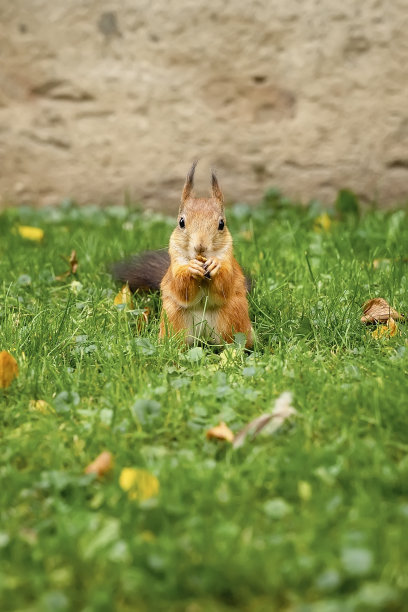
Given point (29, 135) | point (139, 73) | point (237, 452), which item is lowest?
point (237, 452)

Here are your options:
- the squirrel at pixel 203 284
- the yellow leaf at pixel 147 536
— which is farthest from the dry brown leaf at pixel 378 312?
the yellow leaf at pixel 147 536

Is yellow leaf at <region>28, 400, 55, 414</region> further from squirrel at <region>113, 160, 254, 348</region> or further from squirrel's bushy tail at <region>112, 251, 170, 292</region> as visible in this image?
squirrel's bushy tail at <region>112, 251, 170, 292</region>

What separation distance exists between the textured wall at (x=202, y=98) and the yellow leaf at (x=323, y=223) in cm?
55

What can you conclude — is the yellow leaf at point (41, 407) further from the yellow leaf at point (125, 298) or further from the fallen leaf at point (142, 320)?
the yellow leaf at point (125, 298)

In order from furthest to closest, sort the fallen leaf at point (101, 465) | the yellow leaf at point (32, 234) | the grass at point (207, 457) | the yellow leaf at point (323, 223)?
the yellow leaf at point (323, 223) → the yellow leaf at point (32, 234) → the fallen leaf at point (101, 465) → the grass at point (207, 457)

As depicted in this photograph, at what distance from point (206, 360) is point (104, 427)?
54 centimetres

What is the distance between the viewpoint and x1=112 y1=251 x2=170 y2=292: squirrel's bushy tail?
3.08 metres

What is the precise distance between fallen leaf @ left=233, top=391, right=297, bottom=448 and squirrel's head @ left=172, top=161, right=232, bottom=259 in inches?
29.6

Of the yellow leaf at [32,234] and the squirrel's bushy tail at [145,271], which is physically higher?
the squirrel's bushy tail at [145,271]

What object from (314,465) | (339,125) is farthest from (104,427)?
(339,125)

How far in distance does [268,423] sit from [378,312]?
96 centimetres

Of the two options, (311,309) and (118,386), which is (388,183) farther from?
(118,386)

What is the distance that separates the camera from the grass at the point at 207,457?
56.9 inches

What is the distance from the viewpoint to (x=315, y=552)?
1.50 metres
